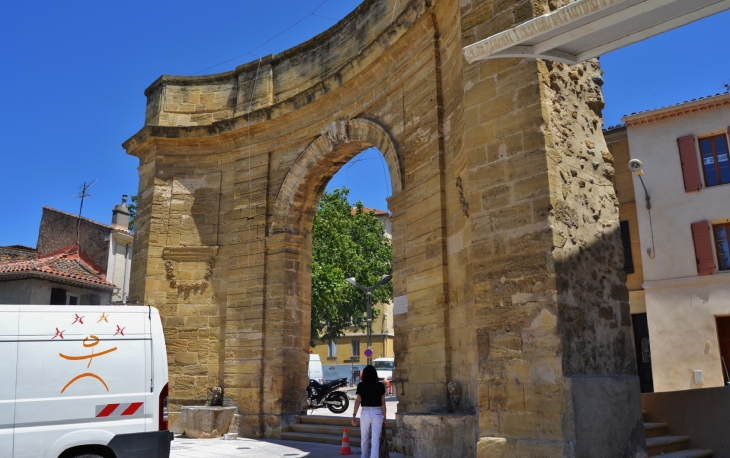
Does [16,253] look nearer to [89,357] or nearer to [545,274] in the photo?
[89,357]

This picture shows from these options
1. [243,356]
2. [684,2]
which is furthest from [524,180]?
[243,356]

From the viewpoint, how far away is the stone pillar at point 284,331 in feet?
33.8

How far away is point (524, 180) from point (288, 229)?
19.2ft

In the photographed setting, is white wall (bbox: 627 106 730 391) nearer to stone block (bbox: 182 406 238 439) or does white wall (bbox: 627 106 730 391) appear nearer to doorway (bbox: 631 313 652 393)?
doorway (bbox: 631 313 652 393)

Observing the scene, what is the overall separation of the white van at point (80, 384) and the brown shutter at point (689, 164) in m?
13.0

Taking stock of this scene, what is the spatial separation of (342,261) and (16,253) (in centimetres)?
1272

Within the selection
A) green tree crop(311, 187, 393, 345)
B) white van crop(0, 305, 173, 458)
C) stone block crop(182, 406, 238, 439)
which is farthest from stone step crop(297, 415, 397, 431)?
green tree crop(311, 187, 393, 345)

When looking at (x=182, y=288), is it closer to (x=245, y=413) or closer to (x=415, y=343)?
(x=245, y=413)

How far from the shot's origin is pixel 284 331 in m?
10.5

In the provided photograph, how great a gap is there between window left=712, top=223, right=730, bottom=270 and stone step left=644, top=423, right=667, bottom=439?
8.15m

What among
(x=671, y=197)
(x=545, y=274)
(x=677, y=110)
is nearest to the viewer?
(x=545, y=274)

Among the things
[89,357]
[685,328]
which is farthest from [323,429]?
[685,328]

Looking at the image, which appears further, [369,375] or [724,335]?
[724,335]

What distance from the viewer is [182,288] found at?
37.1 ft
